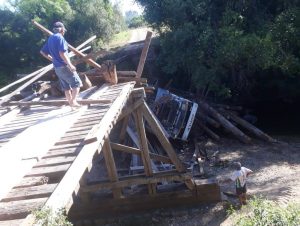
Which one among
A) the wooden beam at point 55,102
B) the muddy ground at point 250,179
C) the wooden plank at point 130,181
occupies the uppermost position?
the wooden beam at point 55,102

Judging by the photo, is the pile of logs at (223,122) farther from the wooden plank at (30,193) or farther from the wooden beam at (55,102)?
the wooden plank at (30,193)

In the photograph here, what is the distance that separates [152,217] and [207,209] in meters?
1.49

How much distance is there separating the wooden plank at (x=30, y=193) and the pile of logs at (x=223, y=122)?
11836mm

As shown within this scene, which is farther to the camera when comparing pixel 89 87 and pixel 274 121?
pixel 274 121

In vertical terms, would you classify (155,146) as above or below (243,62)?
below

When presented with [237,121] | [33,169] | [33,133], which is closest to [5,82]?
[237,121]

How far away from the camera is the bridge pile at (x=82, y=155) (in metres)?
4.19

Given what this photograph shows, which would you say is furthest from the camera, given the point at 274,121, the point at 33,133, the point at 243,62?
the point at 274,121

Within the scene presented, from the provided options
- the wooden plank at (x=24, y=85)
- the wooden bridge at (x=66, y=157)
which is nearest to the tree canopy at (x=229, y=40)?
the wooden bridge at (x=66, y=157)

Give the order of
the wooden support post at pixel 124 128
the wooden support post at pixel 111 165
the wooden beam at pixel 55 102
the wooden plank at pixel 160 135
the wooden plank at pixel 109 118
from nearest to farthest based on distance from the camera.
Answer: the wooden plank at pixel 109 118 → the wooden beam at pixel 55 102 → the wooden support post at pixel 111 165 → the wooden plank at pixel 160 135 → the wooden support post at pixel 124 128

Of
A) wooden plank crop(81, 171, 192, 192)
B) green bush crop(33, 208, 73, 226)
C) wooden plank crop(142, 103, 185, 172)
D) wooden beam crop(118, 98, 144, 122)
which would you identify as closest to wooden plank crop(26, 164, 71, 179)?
green bush crop(33, 208, 73, 226)

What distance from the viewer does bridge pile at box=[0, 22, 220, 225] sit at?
4.19 meters

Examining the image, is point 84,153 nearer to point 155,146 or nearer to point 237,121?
point 155,146

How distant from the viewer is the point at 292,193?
10.2 metres
